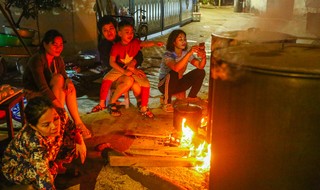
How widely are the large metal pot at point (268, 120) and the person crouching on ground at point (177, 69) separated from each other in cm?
307

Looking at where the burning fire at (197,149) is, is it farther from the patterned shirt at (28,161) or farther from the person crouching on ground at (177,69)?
the patterned shirt at (28,161)

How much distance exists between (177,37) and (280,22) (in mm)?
14705

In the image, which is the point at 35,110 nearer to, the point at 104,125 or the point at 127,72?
the point at 104,125

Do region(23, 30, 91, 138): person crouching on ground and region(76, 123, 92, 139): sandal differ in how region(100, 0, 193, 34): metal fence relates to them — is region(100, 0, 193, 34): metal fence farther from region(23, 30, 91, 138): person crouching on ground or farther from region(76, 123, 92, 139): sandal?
region(76, 123, 92, 139): sandal

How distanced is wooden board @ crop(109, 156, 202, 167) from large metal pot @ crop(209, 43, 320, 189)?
1322mm

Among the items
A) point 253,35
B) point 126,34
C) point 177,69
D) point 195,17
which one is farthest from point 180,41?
point 195,17

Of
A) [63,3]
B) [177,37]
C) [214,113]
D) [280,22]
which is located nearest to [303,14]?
[280,22]

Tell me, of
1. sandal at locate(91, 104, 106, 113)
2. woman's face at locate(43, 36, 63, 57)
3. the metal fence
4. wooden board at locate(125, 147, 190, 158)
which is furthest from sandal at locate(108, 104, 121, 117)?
the metal fence

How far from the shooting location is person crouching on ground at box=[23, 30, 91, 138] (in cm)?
494

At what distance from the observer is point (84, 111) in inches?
255

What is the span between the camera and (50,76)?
515 cm

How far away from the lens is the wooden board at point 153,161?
14.6ft

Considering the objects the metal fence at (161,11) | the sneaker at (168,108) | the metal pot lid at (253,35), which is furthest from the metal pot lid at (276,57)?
the metal fence at (161,11)

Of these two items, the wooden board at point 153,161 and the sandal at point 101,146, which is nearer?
the wooden board at point 153,161
